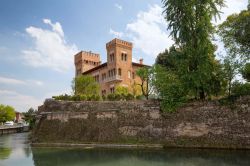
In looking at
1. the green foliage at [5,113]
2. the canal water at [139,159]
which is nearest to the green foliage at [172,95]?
the canal water at [139,159]

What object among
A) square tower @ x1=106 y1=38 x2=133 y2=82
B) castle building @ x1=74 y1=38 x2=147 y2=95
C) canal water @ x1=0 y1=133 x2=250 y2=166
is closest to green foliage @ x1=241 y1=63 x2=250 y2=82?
canal water @ x1=0 y1=133 x2=250 y2=166

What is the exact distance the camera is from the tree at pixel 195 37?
2703 centimetres

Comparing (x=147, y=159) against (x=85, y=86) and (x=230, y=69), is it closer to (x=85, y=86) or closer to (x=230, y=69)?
(x=230, y=69)

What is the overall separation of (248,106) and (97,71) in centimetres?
3597

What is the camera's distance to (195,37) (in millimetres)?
28203

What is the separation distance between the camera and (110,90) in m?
52.2

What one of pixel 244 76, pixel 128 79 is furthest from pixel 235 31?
pixel 128 79

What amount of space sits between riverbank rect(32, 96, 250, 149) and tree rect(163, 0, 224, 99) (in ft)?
7.41

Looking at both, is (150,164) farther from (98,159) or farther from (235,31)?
(235,31)

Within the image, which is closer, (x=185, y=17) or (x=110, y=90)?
(x=185, y=17)

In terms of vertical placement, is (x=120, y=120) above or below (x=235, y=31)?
below

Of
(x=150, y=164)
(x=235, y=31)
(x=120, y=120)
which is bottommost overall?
(x=150, y=164)

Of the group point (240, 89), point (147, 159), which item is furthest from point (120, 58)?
point (147, 159)

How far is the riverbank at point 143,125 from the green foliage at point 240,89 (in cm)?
87
